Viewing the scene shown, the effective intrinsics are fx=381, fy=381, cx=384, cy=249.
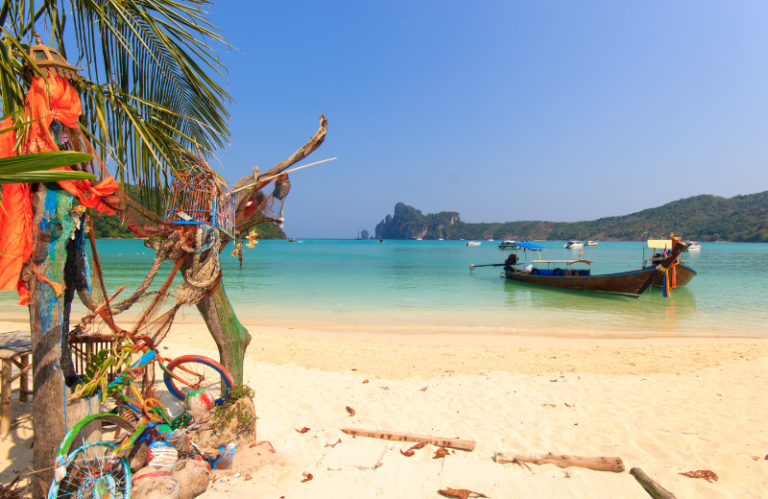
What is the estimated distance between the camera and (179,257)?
3.33 meters

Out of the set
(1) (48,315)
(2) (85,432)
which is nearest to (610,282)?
(2) (85,432)

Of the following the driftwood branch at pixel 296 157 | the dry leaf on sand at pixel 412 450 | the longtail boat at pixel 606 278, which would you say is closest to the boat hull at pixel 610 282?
the longtail boat at pixel 606 278

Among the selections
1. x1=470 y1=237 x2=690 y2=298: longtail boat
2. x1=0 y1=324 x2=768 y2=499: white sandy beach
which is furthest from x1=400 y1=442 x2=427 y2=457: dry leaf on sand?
x1=470 y1=237 x2=690 y2=298: longtail boat

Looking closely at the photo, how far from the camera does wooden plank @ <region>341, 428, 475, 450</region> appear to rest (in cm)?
394

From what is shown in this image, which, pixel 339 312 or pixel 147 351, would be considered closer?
pixel 147 351

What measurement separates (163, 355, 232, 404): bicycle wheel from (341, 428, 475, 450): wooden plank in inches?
56.3

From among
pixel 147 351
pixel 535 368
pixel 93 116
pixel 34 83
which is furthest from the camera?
pixel 535 368

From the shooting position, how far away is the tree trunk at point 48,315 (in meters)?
2.51

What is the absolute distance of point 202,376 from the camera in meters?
3.86

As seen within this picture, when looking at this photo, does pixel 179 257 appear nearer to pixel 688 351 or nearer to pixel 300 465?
pixel 300 465

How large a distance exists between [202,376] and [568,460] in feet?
12.0

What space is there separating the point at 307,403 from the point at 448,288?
17.5 meters

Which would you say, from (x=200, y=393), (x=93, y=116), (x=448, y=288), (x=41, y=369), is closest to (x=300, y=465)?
(x=200, y=393)

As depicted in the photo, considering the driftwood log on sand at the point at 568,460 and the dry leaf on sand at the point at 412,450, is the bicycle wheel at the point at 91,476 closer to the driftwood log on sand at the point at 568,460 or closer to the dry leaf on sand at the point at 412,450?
the dry leaf on sand at the point at 412,450
